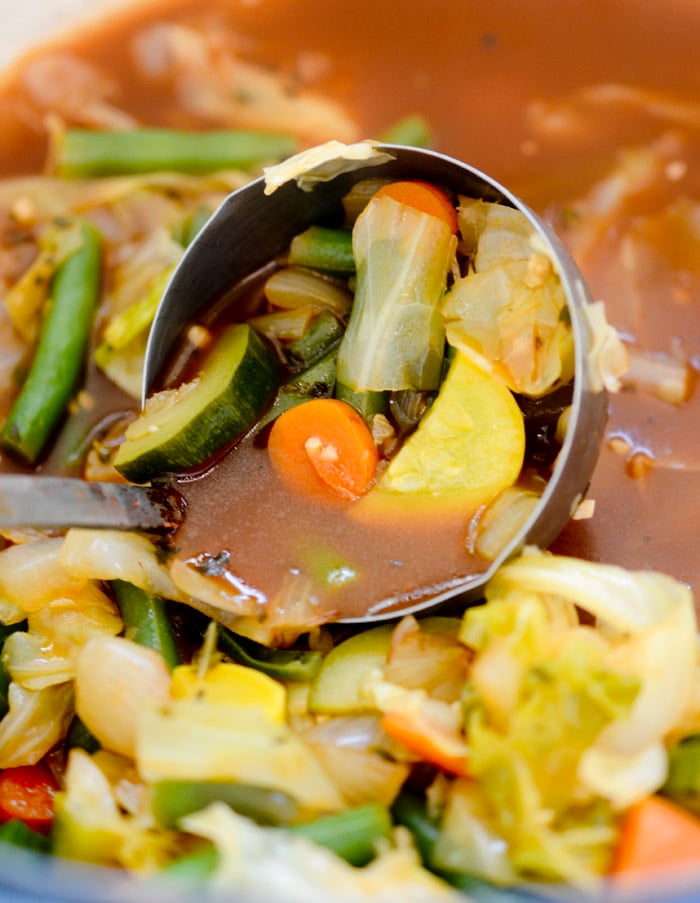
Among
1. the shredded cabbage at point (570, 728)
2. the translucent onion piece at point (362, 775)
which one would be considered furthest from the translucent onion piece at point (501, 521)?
the translucent onion piece at point (362, 775)

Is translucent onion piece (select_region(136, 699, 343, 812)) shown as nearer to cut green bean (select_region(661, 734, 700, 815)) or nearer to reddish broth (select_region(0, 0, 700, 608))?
cut green bean (select_region(661, 734, 700, 815))

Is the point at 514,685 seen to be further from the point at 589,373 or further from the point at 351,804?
the point at 589,373

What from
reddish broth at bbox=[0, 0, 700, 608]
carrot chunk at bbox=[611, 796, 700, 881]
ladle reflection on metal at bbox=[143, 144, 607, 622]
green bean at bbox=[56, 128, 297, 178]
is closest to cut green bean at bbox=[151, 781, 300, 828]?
ladle reflection on metal at bbox=[143, 144, 607, 622]

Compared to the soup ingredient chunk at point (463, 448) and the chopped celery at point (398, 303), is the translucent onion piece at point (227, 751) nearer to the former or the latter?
the soup ingredient chunk at point (463, 448)

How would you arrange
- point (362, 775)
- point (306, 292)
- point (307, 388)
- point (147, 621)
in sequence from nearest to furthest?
1. point (362, 775)
2. point (147, 621)
3. point (307, 388)
4. point (306, 292)

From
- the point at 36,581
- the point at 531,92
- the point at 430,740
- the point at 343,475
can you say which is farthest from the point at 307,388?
the point at 531,92

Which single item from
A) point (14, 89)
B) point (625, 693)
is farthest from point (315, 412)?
point (14, 89)

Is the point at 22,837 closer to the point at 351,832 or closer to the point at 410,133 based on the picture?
the point at 351,832
